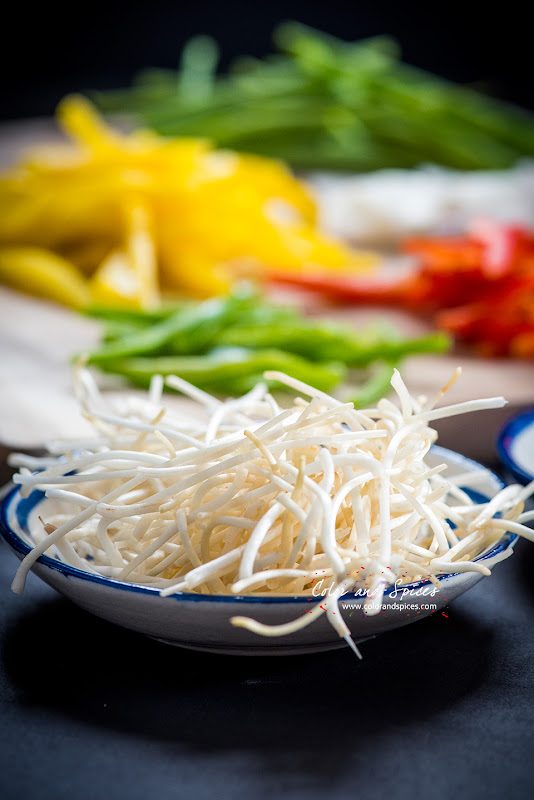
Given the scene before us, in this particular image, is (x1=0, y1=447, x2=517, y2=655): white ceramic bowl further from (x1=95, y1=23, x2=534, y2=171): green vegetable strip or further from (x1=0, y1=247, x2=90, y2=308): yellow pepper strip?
(x1=95, y1=23, x2=534, y2=171): green vegetable strip

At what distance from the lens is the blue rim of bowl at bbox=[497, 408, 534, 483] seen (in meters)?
0.87

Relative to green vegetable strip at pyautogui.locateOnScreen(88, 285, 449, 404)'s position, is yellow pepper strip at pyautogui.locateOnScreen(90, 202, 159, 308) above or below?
below

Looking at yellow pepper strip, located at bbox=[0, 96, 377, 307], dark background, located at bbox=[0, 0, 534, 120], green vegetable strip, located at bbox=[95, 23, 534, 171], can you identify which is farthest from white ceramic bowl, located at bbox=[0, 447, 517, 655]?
dark background, located at bbox=[0, 0, 534, 120]

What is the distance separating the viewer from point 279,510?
2.28 feet

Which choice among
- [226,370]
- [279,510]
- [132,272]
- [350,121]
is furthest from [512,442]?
[350,121]

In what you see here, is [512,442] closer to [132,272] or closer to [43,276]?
[132,272]

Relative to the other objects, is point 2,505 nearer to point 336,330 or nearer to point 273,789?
point 273,789

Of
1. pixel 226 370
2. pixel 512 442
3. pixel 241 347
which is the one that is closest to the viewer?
pixel 512 442

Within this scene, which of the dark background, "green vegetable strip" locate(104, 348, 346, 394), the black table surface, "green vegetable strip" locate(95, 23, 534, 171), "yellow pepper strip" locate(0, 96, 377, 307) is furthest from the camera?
the dark background

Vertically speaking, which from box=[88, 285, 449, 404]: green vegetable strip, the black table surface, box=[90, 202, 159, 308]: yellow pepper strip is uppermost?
the black table surface

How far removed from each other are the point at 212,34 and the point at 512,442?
4.34m

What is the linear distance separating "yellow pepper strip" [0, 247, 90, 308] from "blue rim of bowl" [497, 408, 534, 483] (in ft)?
3.21

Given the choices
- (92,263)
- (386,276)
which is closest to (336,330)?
(386,276)

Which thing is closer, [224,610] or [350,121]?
[224,610]
